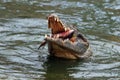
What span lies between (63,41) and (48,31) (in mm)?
2660

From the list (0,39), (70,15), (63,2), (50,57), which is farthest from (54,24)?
(63,2)

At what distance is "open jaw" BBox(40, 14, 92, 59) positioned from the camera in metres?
7.49

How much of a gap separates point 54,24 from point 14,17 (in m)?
4.12

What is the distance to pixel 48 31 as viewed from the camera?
10211mm

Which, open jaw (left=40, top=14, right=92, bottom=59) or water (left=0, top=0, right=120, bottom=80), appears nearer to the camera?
water (left=0, top=0, right=120, bottom=80)

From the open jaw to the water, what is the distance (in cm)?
15

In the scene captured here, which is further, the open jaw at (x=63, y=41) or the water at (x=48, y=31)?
the open jaw at (x=63, y=41)

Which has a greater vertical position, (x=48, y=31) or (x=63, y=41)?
(x=63, y=41)

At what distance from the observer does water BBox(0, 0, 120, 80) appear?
7188 millimetres

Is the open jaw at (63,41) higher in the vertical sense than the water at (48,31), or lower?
higher

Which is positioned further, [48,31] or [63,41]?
[48,31]

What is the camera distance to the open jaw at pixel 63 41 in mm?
7491

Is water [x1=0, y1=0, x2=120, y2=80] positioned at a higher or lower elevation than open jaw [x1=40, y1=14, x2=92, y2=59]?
lower

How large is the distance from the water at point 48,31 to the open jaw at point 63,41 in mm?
146
